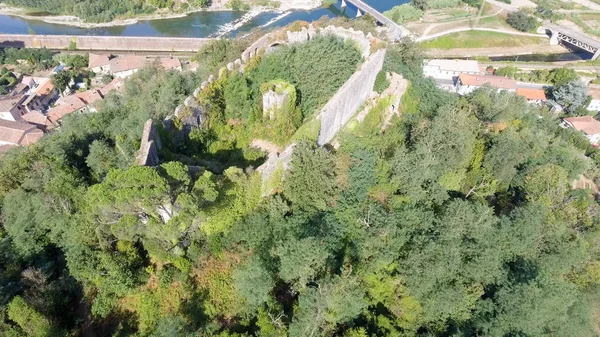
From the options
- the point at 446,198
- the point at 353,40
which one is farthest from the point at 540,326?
the point at 353,40

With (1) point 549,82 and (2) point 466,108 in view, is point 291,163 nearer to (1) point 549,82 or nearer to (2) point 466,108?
(2) point 466,108

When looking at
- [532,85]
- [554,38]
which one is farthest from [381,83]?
[554,38]

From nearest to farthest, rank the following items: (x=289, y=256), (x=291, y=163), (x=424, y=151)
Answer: (x=289, y=256)
(x=291, y=163)
(x=424, y=151)

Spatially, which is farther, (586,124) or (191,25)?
(191,25)

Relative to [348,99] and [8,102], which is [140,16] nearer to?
[8,102]

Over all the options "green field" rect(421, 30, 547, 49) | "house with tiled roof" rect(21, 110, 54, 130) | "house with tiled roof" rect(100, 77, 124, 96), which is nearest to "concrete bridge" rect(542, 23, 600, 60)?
"green field" rect(421, 30, 547, 49)

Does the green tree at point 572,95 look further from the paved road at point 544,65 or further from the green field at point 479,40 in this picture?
the green field at point 479,40
